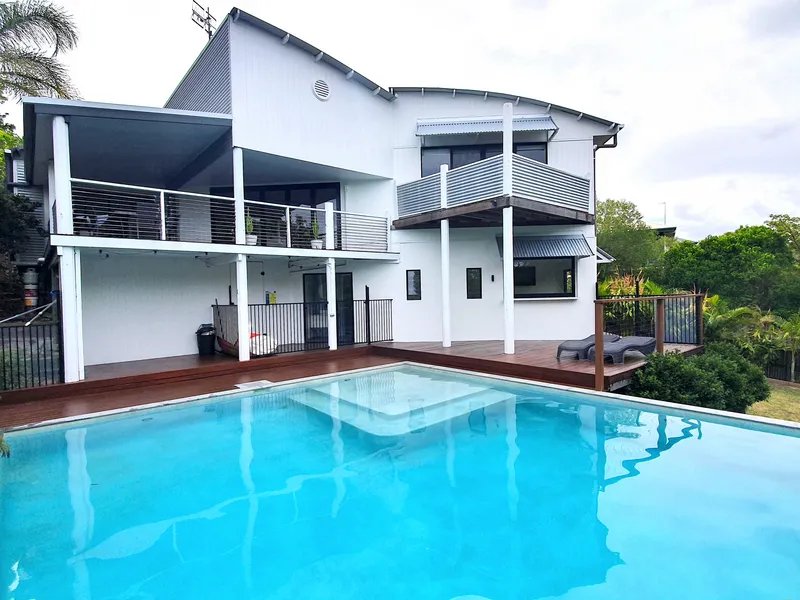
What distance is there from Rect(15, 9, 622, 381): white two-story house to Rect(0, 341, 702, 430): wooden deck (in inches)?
28.3

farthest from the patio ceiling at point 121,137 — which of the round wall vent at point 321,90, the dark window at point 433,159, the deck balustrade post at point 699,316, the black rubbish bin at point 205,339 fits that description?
the deck balustrade post at point 699,316

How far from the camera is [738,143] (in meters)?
24.0

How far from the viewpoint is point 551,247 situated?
13.6 metres

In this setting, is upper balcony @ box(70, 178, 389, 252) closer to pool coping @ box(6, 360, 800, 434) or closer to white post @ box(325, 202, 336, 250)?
white post @ box(325, 202, 336, 250)

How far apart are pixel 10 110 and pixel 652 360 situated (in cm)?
3053

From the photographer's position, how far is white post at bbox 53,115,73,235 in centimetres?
891

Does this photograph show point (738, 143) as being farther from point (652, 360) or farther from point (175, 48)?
point (175, 48)

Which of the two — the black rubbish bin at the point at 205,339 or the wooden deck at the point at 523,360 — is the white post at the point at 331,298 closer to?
the wooden deck at the point at 523,360

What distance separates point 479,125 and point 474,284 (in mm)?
5012

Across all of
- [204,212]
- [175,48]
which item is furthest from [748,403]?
[175,48]

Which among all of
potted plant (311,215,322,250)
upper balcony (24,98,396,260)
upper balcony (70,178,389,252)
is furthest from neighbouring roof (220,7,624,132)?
potted plant (311,215,322,250)

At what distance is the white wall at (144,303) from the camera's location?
11.9 m

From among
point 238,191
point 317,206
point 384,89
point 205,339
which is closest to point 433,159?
point 384,89

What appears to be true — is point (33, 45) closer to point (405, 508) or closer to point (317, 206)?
point (317, 206)
